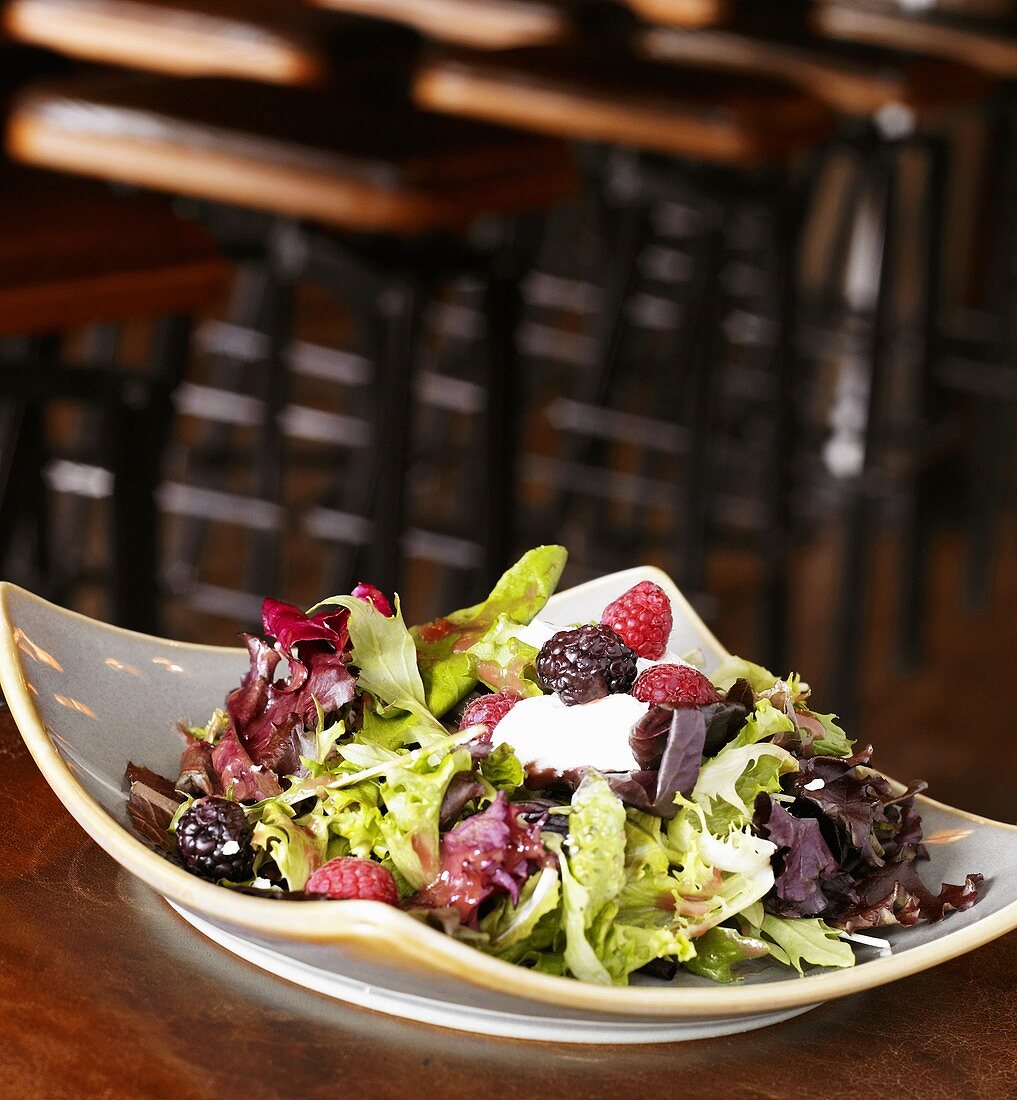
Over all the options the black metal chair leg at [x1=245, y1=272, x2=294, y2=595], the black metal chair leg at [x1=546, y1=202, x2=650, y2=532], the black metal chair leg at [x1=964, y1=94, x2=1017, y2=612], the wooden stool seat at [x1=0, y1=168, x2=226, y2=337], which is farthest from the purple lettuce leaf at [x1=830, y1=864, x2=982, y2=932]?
the black metal chair leg at [x1=964, y1=94, x2=1017, y2=612]

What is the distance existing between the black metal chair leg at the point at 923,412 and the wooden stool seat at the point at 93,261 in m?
1.43

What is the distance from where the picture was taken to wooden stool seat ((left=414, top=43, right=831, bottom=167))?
2143mm

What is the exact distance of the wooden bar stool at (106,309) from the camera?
1.57 m

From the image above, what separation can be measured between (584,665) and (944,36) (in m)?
2.39

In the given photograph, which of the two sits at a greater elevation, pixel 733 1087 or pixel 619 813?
pixel 619 813

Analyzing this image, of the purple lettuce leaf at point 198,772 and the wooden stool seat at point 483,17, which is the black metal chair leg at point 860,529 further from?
the purple lettuce leaf at point 198,772

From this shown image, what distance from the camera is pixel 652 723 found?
2.52ft

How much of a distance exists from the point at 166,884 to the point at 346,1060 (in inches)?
4.6

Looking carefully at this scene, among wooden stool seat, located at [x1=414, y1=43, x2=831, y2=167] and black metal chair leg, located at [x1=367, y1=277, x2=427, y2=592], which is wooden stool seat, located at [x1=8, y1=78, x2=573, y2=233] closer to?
black metal chair leg, located at [x1=367, y1=277, x2=427, y2=592]

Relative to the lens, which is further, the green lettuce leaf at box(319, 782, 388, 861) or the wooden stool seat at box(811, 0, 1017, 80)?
the wooden stool seat at box(811, 0, 1017, 80)

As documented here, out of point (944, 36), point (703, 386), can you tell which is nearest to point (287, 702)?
point (703, 386)

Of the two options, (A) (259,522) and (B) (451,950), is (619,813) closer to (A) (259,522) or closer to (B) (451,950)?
(B) (451,950)

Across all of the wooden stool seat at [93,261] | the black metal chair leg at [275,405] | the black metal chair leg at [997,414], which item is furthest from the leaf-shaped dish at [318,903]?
the black metal chair leg at [997,414]

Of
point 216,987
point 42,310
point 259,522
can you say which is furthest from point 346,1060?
point 259,522
